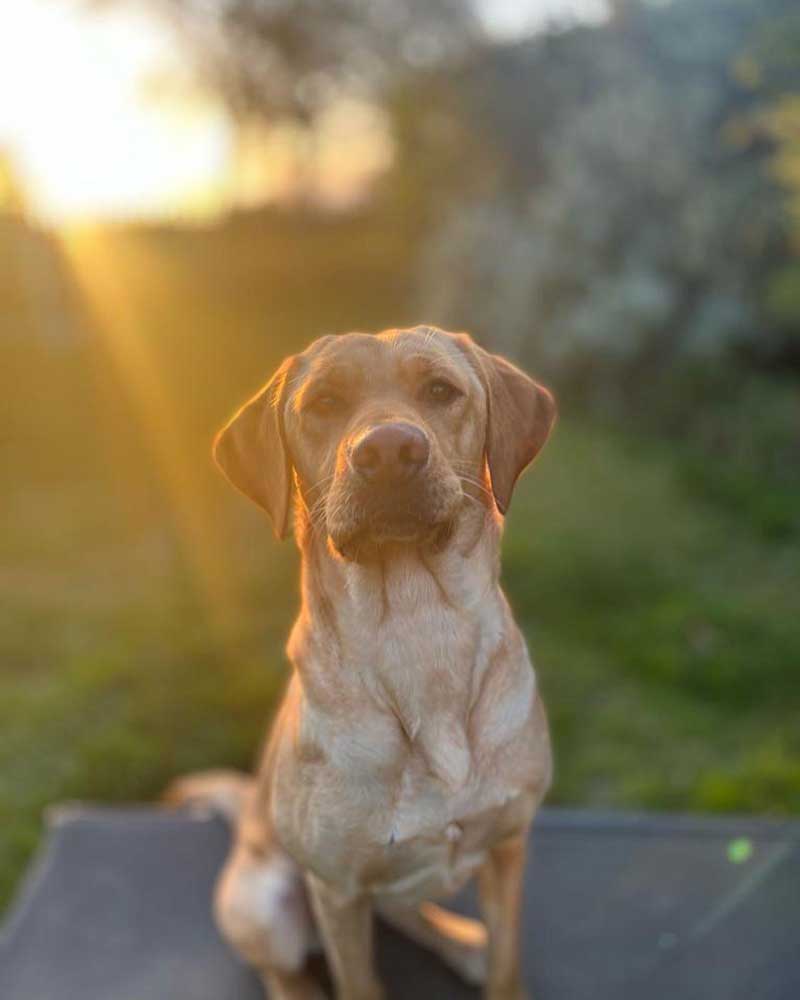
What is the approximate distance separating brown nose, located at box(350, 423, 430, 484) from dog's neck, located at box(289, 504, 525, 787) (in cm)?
21

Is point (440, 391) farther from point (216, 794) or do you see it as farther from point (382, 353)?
point (216, 794)

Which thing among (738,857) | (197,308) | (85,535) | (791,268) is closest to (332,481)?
(738,857)

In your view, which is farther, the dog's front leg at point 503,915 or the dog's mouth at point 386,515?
the dog's front leg at point 503,915

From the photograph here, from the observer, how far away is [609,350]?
8094 millimetres

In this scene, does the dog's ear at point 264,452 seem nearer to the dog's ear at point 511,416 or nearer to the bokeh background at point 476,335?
the dog's ear at point 511,416

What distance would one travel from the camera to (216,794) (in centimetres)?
330

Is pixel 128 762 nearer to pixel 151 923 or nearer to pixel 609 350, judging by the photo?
pixel 151 923

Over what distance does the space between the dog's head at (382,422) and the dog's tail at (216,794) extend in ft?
5.12

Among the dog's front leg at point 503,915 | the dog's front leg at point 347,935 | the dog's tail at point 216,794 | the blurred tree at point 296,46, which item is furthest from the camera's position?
the blurred tree at point 296,46

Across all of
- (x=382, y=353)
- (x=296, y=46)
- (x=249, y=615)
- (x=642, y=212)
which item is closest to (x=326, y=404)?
(x=382, y=353)

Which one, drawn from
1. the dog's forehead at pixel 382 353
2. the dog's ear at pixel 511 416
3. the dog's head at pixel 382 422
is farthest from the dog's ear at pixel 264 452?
the dog's ear at pixel 511 416

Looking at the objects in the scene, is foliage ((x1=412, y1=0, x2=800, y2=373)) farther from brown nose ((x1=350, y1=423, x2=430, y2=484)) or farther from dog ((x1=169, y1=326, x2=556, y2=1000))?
brown nose ((x1=350, y1=423, x2=430, y2=484))

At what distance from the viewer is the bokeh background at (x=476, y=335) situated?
443cm

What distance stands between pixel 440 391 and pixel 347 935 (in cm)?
124
